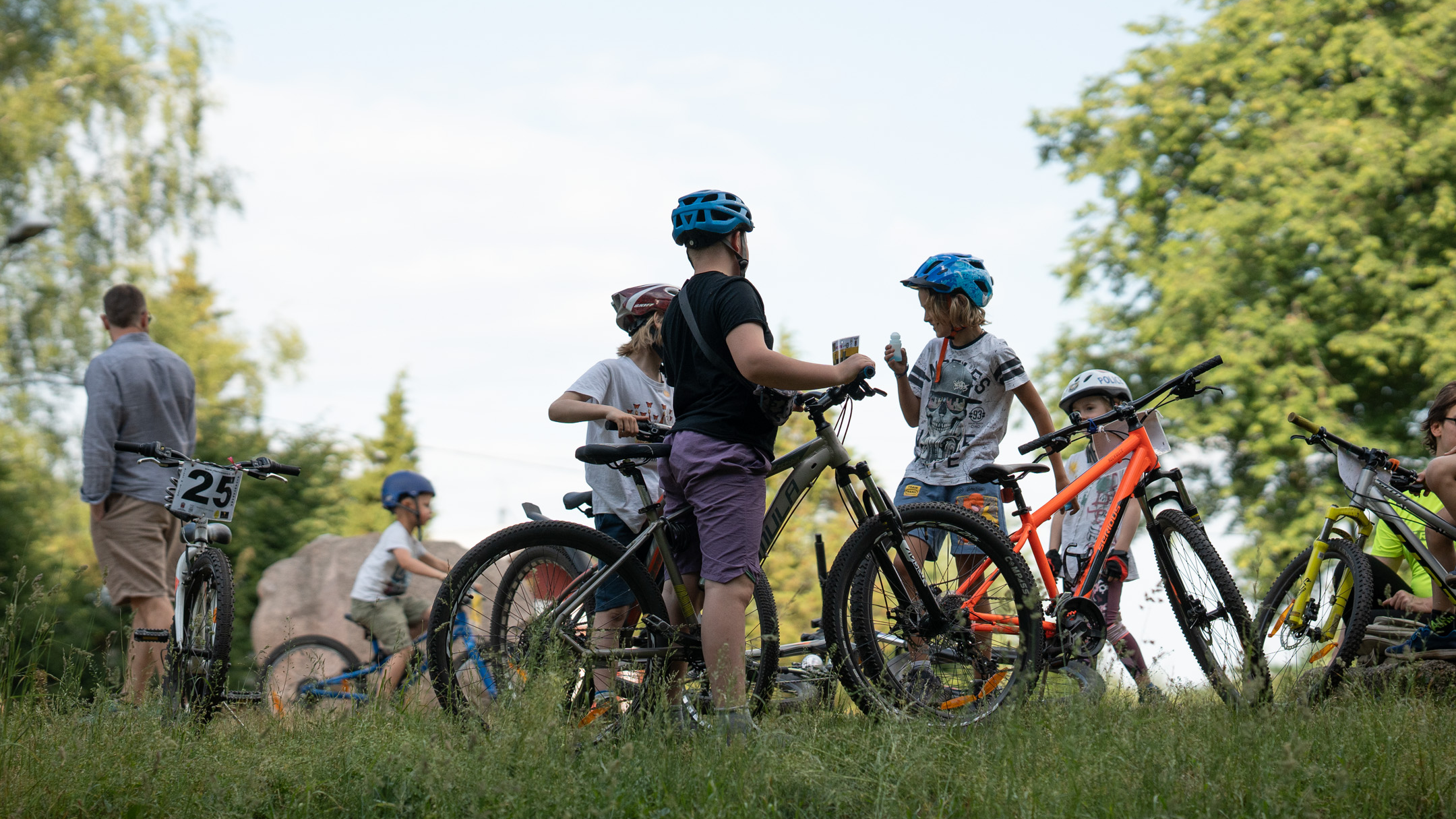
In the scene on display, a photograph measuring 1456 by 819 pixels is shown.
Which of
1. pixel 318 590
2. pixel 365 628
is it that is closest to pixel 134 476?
pixel 365 628

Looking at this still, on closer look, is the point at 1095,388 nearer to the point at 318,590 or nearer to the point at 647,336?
the point at 647,336

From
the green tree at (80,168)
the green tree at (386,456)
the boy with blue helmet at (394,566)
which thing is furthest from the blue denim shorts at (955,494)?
the green tree at (80,168)

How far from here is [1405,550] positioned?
5285 mm

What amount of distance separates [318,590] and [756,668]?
31.8 feet

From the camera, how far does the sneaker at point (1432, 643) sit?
4.80 meters

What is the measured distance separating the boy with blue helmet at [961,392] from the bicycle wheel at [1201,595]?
0.66 meters

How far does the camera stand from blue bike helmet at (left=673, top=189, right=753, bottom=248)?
4.05m

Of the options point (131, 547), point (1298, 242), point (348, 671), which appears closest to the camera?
point (131, 547)

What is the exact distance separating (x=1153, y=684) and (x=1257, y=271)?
11.0 metres

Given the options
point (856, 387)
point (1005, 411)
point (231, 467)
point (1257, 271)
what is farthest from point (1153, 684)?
point (1257, 271)

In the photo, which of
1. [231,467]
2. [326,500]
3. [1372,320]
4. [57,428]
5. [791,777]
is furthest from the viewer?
[57,428]

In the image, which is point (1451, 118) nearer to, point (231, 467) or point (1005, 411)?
point (1005, 411)

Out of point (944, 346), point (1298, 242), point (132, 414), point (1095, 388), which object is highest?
point (1298, 242)

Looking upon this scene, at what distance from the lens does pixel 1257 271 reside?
14258 mm
